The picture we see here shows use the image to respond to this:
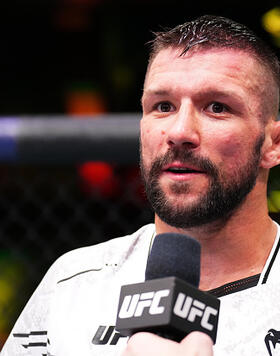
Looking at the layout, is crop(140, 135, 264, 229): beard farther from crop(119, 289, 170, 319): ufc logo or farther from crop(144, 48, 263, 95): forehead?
crop(119, 289, 170, 319): ufc logo

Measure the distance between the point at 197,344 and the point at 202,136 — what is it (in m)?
0.82

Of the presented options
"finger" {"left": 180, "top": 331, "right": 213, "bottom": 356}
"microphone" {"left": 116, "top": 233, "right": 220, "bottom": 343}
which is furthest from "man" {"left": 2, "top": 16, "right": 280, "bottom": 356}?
"finger" {"left": 180, "top": 331, "right": 213, "bottom": 356}

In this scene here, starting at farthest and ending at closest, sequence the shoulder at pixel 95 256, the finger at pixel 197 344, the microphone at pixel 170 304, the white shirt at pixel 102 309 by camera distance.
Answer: the shoulder at pixel 95 256 < the white shirt at pixel 102 309 < the microphone at pixel 170 304 < the finger at pixel 197 344

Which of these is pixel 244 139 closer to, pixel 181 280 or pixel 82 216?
pixel 181 280

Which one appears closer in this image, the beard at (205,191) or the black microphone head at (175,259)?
the black microphone head at (175,259)

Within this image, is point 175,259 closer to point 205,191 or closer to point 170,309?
point 170,309

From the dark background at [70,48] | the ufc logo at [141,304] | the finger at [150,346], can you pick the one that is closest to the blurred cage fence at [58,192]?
the dark background at [70,48]

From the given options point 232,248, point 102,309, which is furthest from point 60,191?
point 232,248

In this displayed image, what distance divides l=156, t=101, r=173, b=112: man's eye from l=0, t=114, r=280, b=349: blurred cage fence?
37cm

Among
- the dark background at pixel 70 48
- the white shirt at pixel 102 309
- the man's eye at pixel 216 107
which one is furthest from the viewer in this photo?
the dark background at pixel 70 48

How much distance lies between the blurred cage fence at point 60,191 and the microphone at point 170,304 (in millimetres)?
1020

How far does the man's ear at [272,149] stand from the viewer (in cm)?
205

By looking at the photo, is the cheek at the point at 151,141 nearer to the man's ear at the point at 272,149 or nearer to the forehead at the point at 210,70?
the forehead at the point at 210,70

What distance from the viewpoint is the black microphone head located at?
1.41m
